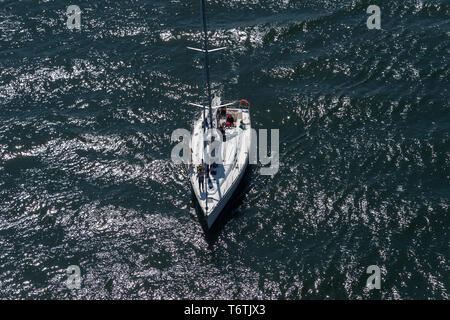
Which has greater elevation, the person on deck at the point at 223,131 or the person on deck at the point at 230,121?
the person on deck at the point at 230,121

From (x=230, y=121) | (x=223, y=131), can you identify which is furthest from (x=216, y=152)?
(x=230, y=121)

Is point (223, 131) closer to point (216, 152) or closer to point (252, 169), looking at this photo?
point (216, 152)

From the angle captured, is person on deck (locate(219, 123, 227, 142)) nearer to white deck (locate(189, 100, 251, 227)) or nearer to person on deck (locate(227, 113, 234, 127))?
white deck (locate(189, 100, 251, 227))

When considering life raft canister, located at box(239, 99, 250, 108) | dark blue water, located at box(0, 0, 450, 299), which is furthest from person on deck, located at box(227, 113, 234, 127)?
dark blue water, located at box(0, 0, 450, 299)

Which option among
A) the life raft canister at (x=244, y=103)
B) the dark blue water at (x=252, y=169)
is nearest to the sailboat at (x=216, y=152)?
the life raft canister at (x=244, y=103)

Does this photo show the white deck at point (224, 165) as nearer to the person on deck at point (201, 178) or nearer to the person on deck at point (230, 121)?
the person on deck at point (201, 178)
